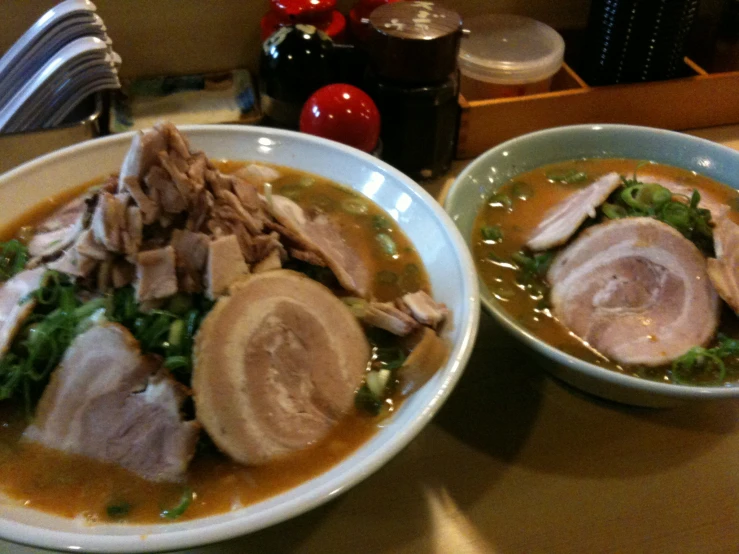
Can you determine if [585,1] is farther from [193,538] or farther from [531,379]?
[193,538]

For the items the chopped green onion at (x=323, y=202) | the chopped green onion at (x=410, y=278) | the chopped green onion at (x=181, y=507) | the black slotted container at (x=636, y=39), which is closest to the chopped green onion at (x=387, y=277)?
the chopped green onion at (x=410, y=278)

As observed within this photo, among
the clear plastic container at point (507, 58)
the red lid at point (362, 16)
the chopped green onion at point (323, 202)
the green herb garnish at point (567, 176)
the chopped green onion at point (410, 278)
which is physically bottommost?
the green herb garnish at point (567, 176)

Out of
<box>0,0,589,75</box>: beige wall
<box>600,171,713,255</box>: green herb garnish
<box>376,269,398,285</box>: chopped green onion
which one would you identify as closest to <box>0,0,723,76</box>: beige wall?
<box>0,0,589,75</box>: beige wall

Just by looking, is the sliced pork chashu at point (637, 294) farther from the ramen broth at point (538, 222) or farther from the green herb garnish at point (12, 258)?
the green herb garnish at point (12, 258)

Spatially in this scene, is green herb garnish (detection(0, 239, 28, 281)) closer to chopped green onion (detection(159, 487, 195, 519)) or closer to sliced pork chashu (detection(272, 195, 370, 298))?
sliced pork chashu (detection(272, 195, 370, 298))

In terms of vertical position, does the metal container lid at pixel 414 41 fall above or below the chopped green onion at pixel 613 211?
above

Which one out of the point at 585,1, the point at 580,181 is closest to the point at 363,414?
the point at 580,181
